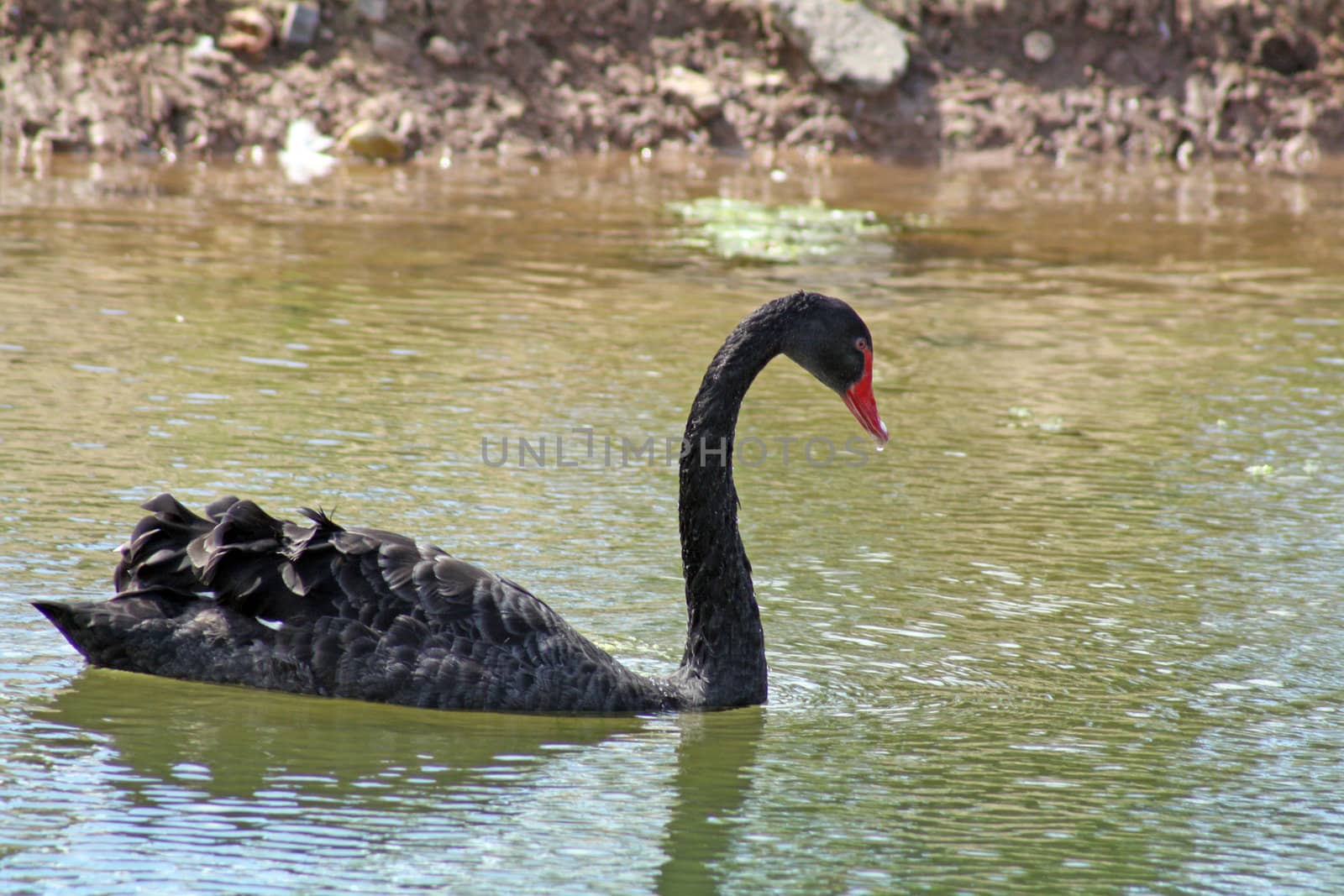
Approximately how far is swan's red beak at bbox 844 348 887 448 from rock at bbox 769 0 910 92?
14.7m

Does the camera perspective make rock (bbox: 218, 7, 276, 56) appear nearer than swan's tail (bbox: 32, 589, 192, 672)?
No

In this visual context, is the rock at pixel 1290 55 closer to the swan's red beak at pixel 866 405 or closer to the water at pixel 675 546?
the water at pixel 675 546

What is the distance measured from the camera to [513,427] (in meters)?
8.28

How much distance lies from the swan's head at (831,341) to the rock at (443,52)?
46.2 ft

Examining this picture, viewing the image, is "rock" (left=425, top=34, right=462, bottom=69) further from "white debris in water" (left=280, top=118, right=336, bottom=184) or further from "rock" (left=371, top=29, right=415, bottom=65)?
"white debris in water" (left=280, top=118, right=336, bottom=184)

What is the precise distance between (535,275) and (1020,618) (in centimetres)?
703

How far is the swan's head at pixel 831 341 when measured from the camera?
5633 mm

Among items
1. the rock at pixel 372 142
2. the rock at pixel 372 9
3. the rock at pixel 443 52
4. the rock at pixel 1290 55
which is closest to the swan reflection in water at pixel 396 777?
the rock at pixel 372 142

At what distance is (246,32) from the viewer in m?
18.3

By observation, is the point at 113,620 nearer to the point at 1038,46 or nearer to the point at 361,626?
the point at 361,626

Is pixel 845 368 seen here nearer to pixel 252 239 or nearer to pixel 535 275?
pixel 535 275

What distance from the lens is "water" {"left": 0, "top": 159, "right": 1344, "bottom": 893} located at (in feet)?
14.2

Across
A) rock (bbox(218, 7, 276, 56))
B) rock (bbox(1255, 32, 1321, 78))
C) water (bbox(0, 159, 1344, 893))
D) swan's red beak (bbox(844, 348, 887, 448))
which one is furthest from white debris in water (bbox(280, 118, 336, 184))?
swan's red beak (bbox(844, 348, 887, 448))

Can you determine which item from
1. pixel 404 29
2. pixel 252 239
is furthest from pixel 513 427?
pixel 404 29
